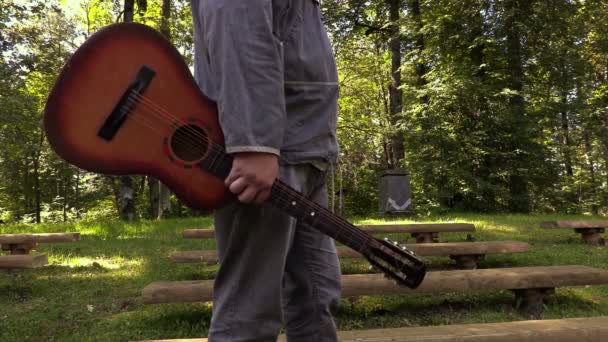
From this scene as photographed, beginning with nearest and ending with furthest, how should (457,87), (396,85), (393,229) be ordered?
1. (393,229)
2. (457,87)
3. (396,85)

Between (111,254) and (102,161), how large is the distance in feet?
17.5

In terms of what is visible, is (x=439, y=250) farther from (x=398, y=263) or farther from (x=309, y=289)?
(x=309, y=289)

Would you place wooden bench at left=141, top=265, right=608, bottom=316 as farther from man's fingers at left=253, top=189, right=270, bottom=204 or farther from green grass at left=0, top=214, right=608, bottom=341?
man's fingers at left=253, top=189, right=270, bottom=204

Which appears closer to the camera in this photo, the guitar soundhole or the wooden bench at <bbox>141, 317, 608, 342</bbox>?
the guitar soundhole

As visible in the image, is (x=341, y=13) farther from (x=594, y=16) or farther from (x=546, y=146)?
(x=594, y=16)

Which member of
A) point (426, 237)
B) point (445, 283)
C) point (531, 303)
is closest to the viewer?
point (445, 283)

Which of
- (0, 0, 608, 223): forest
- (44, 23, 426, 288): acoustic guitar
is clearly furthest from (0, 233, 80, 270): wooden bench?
(0, 0, 608, 223): forest

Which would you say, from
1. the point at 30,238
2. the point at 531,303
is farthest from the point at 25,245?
the point at 531,303

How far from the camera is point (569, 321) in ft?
8.12

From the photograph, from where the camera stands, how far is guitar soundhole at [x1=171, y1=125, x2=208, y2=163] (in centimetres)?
148

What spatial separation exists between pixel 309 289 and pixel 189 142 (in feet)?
2.37

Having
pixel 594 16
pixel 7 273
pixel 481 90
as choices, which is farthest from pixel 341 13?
pixel 7 273

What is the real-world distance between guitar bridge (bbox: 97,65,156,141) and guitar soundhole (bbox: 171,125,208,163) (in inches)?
6.5

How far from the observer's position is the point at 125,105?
147 cm
